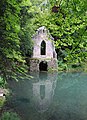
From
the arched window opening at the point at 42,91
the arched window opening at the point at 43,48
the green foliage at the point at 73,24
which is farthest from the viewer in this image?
the arched window opening at the point at 43,48

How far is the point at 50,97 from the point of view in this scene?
1476cm

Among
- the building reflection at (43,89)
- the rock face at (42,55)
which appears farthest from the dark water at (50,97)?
the rock face at (42,55)

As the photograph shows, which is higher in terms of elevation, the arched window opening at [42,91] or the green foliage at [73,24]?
the green foliage at [73,24]

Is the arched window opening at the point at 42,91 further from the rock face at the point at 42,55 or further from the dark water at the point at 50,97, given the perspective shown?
the rock face at the point at 42,55

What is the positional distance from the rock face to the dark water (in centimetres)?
206

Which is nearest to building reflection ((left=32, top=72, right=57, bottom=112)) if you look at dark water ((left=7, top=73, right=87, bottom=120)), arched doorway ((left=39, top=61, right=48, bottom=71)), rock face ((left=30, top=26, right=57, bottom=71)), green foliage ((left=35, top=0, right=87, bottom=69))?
dark water ((left=7, top=73, right=87, bottom=120))

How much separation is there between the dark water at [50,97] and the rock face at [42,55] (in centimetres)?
206

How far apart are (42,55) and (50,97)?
10.6 metres

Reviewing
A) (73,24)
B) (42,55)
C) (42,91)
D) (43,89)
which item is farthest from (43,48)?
(73,24)

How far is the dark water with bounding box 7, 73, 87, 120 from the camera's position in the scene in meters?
10.8

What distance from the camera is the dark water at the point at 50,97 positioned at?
10812 mm

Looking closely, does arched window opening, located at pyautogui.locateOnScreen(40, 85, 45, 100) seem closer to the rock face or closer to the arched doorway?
the rock face

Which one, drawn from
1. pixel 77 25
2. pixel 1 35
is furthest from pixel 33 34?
pixel 77 25

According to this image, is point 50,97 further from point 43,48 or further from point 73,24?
point 43,48
